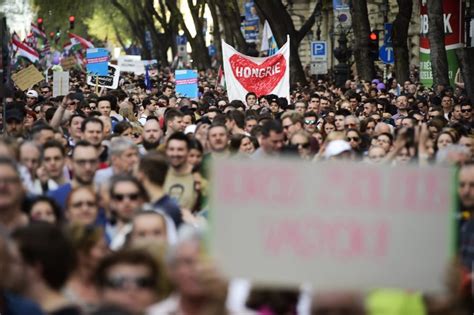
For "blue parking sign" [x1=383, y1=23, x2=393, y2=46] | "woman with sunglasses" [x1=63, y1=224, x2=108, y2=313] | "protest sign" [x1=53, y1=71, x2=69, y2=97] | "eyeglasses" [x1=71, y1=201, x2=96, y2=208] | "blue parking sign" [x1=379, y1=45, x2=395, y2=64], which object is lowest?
"woman with sunglasses" [x1=63, y1=224, x2=108, y2=313]

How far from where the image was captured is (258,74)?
26.9 metres

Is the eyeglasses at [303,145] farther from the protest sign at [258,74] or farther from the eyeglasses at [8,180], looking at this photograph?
the protest sign at [258,74]

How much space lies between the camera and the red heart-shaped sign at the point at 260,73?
26.8 metres

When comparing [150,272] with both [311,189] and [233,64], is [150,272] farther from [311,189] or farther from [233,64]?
[233,64]

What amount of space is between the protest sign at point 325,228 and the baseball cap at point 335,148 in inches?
259

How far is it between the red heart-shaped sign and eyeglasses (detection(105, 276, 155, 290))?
66.7 ft

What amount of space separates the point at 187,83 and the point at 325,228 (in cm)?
2454

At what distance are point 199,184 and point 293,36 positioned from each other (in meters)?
27.7

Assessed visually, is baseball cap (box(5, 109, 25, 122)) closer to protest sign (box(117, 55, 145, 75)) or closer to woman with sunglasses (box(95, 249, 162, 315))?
woman with sunglasses (box(95, 249, 162, 315))

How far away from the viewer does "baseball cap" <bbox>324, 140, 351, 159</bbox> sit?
13.0 metres

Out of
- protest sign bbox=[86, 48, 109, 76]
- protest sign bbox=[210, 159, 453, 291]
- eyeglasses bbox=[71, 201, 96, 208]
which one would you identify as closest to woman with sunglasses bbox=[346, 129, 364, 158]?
eyeglasses bbox=[71, 201, 96, 208]

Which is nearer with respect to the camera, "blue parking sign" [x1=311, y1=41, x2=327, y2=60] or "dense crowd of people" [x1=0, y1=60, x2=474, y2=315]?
"dense crowd of people" [x1=0, y1=60, x2=474, y2=315]

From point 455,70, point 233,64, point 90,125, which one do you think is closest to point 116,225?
point 90,125

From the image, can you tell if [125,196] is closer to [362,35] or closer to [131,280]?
[131,280]
